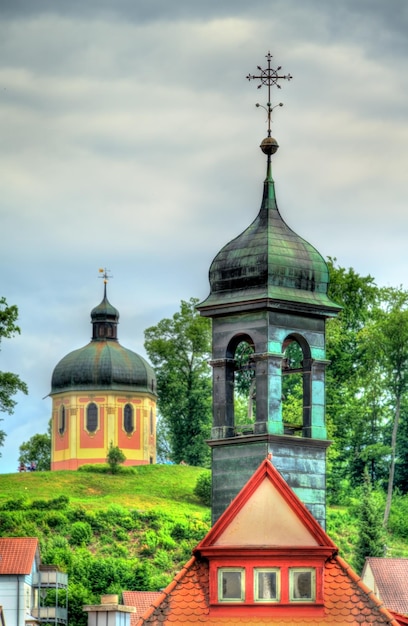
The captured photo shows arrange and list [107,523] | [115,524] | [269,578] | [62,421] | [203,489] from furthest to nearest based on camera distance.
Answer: [62,421] < [203,489] < [115,524] < [107,523] < [269,578]

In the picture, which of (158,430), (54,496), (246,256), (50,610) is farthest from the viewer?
(158,430)

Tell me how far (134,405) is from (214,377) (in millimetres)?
100207

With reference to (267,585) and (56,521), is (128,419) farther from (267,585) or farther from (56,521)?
(267,585)

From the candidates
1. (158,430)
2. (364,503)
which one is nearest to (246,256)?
(364,503)

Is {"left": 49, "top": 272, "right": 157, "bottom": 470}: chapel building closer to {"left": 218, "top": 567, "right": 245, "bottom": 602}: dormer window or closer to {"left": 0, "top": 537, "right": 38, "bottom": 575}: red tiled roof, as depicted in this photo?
{"left": 0, "top": 537, "right": 38, "bottom": 575}: red tiled roof

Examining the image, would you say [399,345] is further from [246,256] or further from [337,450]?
[246,256]

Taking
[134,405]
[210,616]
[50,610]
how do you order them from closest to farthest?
[210,616] < [50,610] < [134,405]

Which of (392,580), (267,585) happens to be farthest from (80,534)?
(267,585)

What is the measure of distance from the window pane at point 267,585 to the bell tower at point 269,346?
4.64m

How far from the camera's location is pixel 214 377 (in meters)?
50.0

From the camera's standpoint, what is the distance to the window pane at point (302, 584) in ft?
141

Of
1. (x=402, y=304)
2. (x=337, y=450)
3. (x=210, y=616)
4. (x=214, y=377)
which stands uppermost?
(x=402, y=304)

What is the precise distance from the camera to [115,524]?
4574 inches

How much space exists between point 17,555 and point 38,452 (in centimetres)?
7239
